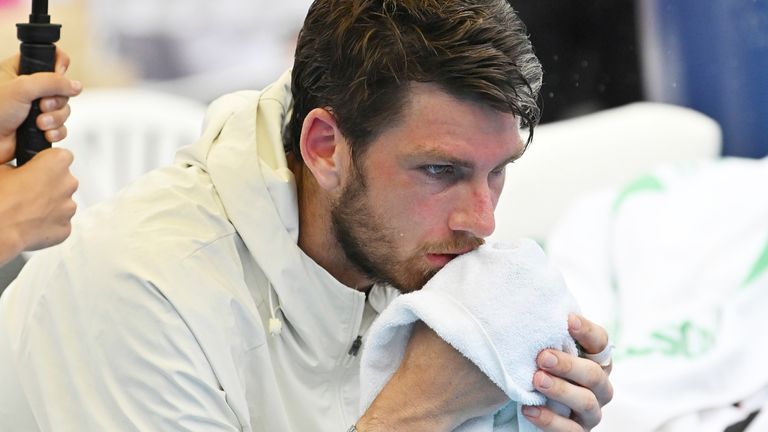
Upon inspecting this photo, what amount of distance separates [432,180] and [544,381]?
0.24 m

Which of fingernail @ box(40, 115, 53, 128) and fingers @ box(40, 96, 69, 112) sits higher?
fingers @ box(40, 96, 69, 112)

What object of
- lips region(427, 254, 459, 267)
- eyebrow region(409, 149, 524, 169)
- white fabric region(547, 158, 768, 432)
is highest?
eyebrow region(409, 149, 524, 169)

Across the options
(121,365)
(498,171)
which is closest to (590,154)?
(498,171)

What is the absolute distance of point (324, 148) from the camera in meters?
1.28

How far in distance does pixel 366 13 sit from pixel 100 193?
41.0 inches

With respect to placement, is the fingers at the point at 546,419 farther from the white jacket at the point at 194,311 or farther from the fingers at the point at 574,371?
the white jacket at the point at 194,311

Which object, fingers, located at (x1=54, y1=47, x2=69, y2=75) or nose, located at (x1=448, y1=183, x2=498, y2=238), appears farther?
nose, located at (x1=448, y1=183, x2=498, y2=238)

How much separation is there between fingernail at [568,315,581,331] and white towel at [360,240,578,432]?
11 millimetres

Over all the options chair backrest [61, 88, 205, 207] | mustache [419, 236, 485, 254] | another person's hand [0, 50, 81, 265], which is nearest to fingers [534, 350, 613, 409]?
mustache [419, 236, 485, 254]

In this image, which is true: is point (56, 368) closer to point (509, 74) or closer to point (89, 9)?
point (509, 74)

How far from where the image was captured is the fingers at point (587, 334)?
1148 mm

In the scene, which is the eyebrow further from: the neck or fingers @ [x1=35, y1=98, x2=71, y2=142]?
fingers @ [x1=35, y1=98, x2=71, y2=142]

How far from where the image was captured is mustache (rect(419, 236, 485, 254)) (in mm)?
1186

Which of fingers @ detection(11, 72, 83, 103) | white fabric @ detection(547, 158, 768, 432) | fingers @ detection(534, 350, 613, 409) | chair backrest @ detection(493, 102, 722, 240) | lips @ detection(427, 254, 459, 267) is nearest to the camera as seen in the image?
A: fingers @ detection(11, 72, 83, 103)
